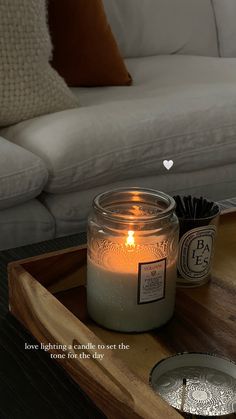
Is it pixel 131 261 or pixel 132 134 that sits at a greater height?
pixel 131 261

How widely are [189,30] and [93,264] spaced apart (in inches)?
69.8

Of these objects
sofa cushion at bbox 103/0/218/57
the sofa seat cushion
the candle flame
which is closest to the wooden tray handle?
the candle flame

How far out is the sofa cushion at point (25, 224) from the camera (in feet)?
4.74

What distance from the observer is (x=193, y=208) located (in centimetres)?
92

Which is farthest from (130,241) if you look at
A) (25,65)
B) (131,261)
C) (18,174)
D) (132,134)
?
(25,65)

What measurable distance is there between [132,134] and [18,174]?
31 centimetres

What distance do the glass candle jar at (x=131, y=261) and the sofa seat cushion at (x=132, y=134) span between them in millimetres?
646

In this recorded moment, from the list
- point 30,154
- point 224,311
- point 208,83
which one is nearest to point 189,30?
point 208,83

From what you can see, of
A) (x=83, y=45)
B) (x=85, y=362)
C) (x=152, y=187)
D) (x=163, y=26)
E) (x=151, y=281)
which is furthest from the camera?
(x=163, y=26)

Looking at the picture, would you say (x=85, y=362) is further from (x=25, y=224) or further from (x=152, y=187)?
(x=152, y=187)

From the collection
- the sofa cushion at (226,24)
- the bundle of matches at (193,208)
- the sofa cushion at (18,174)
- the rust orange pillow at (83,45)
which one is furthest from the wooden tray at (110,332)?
the sofa cushion at (226,24)

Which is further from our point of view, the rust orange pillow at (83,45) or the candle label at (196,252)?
the rust orange pillow at (83,45)

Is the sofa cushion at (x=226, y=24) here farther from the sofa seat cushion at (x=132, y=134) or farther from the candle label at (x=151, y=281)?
the candle label at (x=151, y=281)

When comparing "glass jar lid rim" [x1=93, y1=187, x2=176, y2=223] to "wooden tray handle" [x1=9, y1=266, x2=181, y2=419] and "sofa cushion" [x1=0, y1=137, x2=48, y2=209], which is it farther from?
"sofa cushion" [x1=0, y1=137, x2=48, y2=209]
